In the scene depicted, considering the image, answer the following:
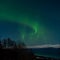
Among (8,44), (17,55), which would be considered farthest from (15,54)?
(8,44)

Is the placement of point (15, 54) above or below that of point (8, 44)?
Answer: below

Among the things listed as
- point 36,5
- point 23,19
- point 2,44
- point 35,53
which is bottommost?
point 35,53

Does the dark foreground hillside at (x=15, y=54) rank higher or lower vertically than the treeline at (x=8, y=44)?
lower

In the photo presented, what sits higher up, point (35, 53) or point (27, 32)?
point (27, 32)

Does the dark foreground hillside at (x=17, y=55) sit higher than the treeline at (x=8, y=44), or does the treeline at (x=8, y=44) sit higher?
the treeline at (x=8, y=44)

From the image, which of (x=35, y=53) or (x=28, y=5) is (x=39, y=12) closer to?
(x=28, y=5)

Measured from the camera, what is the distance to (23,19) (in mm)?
1791

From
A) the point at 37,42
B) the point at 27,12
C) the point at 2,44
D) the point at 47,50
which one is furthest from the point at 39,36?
the point at 2,44

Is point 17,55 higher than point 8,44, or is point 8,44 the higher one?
point 8,44

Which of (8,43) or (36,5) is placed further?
(36,5)

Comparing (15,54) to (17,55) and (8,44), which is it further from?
(8,44)

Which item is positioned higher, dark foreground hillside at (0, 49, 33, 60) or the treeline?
the treeline

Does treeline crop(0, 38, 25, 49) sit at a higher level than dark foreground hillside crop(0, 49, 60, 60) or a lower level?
higher

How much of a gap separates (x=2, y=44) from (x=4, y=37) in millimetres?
81
